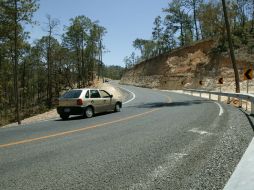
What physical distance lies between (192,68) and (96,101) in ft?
166

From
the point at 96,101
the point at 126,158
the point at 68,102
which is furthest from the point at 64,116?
the point at 126,158

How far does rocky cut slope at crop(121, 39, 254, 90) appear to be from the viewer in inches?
2242

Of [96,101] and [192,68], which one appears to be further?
[192,68]

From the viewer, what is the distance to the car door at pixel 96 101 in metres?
18.2

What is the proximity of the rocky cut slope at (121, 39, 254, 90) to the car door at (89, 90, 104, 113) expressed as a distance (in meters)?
36.9

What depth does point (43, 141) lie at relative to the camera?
957 cm

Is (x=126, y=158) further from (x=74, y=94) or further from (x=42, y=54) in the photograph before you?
(x=42, y=54)

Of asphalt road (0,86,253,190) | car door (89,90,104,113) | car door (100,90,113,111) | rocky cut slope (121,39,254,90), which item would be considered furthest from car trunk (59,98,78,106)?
rocky cut slope (121,39,254,90)

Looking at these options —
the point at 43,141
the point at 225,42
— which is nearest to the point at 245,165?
the point at 43,141

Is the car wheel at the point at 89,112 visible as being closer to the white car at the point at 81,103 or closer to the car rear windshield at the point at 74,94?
the white car at the point at 81,103

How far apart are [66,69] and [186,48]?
84.7 feet

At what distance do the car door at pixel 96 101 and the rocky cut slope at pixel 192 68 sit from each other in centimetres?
3685

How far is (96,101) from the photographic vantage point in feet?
60.4

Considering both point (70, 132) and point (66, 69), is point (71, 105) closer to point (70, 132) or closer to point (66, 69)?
point (70, 132)
